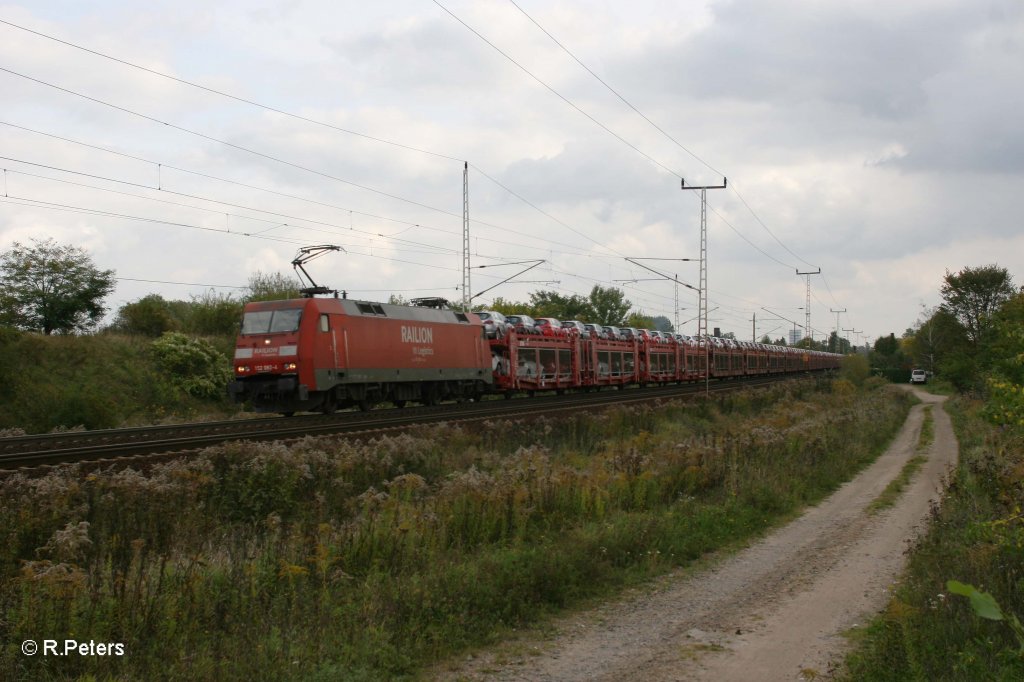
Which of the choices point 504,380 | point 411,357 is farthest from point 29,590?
point 504,380

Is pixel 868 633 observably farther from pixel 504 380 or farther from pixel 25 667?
pixel 504 380

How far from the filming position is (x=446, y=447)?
17438 mm

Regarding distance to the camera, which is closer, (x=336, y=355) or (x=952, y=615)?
(x=952, y=615)

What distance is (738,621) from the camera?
7508mm

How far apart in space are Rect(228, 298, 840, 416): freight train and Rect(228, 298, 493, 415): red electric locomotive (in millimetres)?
30

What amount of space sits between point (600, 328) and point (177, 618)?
40.9 meters

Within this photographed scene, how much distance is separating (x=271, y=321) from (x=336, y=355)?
6.67 ft

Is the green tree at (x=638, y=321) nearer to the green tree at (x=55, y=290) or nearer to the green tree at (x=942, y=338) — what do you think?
the green tree at (x=942, y=338)

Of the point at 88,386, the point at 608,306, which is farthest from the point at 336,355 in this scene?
the point at 608,306

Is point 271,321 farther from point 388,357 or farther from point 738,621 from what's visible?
point 738,621

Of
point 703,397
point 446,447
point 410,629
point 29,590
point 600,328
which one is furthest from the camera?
point 600,328

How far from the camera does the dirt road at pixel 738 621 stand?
6.29 meters

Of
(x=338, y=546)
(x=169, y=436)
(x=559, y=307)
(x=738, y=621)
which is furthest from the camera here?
(x=559, y=307)

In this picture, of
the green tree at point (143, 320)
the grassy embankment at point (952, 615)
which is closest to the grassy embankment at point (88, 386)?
the green tree at point (143, 320)
